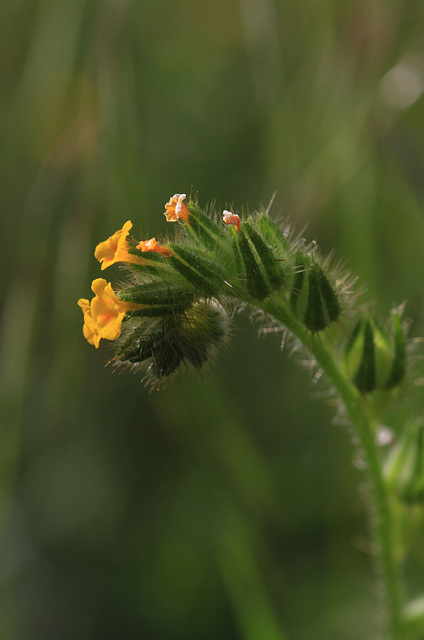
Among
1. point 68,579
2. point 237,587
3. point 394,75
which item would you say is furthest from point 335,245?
point 68,579

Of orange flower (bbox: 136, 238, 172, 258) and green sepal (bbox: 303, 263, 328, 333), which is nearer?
orange flower (bbox: 136, 238, 172, 258)

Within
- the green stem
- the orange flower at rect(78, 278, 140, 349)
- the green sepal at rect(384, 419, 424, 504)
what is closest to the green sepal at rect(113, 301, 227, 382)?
the orange flower at rect(78, 278, 140, 349)

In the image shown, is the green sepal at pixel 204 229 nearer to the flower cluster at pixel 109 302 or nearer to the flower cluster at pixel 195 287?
the flower cluster at pixel 195 287

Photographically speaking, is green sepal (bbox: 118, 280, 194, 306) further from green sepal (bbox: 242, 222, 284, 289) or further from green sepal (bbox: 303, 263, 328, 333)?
green sepal (bbox: 303, 263, 328, 333)

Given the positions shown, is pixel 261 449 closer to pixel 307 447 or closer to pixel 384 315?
pixel 307 447

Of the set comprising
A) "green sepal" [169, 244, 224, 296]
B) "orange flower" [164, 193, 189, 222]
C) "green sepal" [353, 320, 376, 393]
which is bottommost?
"green sepal" [353, 320, 376, 393]
